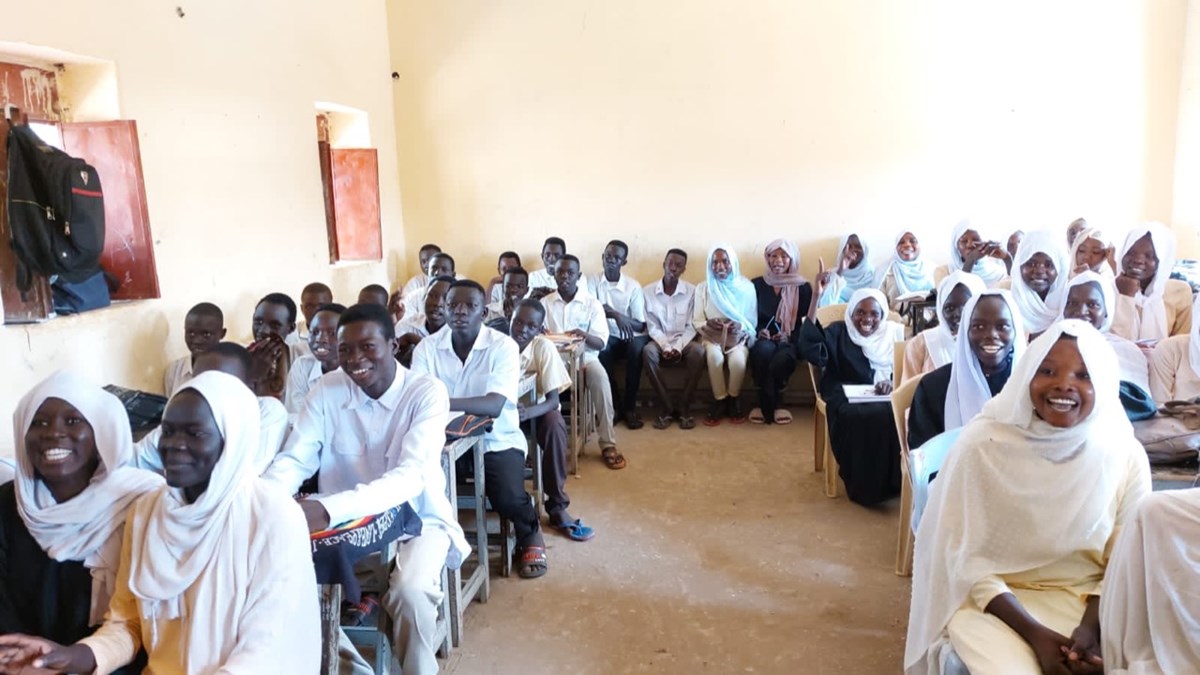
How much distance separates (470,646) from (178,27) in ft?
12.2

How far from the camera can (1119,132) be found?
6.54m

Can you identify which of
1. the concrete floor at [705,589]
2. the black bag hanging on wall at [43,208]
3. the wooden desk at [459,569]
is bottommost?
the concrete floor at [705,589]

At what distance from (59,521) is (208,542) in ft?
1.34

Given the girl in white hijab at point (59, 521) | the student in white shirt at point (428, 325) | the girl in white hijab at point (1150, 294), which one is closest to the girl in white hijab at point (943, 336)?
the girl in white hijab at point (1150, 294)

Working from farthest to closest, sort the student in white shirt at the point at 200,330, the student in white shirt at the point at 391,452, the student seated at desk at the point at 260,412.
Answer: the student in white shirt at the point at 200,330 → the student seated at desk at the point at 260,412 → the student in white shirt at the point at 391,452

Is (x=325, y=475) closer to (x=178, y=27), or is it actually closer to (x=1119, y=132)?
(x=178, y=27)

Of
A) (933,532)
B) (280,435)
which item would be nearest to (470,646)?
(280,435)

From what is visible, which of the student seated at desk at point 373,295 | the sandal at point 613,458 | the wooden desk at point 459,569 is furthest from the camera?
the sandal at point 613,458

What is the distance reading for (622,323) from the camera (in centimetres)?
648

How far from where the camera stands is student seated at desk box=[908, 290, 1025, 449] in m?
2.86

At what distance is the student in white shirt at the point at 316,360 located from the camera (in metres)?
3.37

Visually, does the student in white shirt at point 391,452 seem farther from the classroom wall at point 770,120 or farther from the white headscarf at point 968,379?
the classroom wall at point 770,120

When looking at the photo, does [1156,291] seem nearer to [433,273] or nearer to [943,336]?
[943,336]

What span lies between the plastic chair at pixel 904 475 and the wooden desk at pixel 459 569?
167 cm
